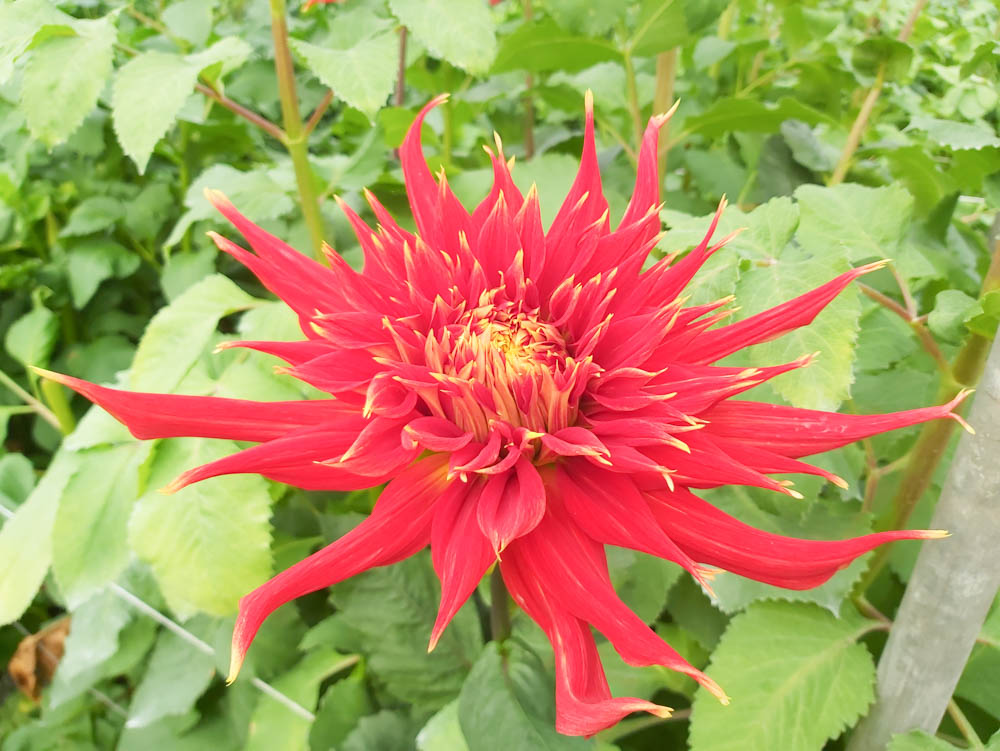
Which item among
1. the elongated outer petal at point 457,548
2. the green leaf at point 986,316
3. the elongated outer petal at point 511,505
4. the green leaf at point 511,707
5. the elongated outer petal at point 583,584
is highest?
the green leaf at point 986,316

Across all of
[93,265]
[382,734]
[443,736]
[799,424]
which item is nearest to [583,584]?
[799,424]

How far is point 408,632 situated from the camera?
68cm

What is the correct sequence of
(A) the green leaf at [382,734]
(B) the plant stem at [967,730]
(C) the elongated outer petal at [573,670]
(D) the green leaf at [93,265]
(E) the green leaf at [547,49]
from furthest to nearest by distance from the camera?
(D) the green leaf at [93,265] → (E) the green leaf at [547,49] → (A) the green leaf at [382,734] → (B) the plant stem at [967,730] → (C) the elongated outer petal at [573,670]

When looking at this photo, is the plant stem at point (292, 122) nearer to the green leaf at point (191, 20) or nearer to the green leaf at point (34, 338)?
the green leaf at point (191, 20)

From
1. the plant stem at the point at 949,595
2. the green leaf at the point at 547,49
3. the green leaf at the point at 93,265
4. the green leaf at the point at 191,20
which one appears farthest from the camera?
the green leaf at the point at 93,265

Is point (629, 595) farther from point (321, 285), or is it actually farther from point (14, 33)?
point (14, 33)

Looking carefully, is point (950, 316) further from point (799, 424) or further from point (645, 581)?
point (645, 581)

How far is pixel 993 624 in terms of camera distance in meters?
0.58

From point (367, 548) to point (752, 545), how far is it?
204mm

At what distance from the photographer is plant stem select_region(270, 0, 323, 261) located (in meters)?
0.66

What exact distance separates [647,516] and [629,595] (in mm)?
323

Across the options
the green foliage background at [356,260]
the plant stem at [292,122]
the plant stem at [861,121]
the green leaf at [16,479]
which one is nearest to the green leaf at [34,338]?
the green foliage background at [356,260]

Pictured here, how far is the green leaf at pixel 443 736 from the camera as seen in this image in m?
0.55

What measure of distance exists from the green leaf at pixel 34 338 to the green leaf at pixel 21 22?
1.66 feet
